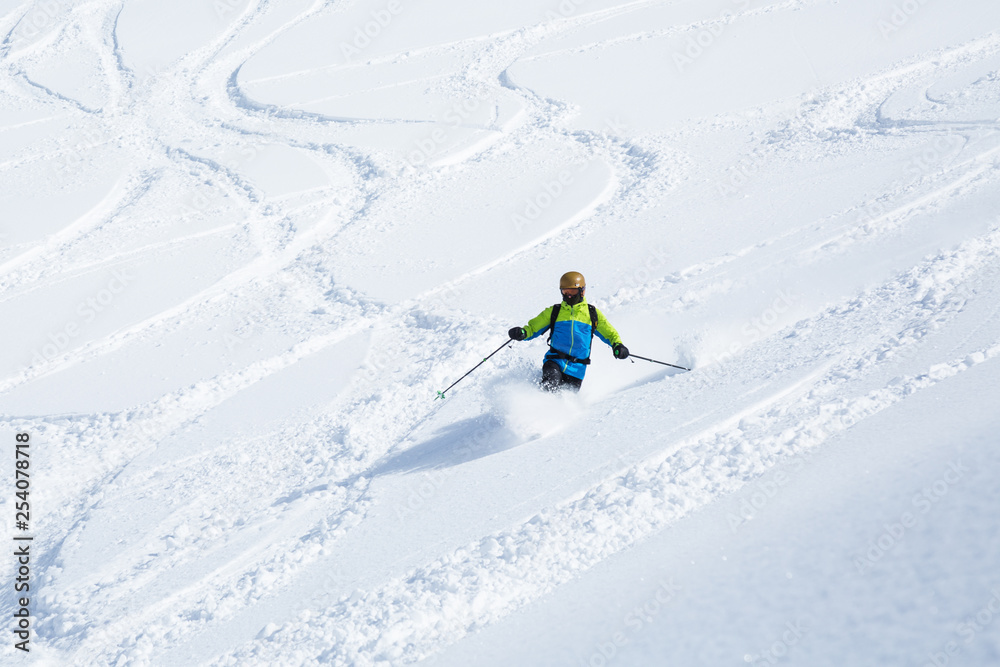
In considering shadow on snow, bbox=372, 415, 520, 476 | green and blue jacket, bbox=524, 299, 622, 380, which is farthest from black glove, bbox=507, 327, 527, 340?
shadow on snow, bbox=372, 415, 520, 476

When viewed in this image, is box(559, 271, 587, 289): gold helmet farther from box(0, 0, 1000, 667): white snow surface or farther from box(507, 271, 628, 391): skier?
box(0, 0, 1000, 667): white snow surface

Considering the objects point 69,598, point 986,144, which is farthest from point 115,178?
point 986,144

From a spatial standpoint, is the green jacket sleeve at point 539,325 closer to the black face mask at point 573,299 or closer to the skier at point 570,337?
→ the skier at point 570,337

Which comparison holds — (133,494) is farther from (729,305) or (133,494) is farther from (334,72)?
(334,72)

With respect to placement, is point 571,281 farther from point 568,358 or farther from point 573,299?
point 568,358

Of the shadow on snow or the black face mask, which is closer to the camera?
the shadow on snow

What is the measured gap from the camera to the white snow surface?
388cm

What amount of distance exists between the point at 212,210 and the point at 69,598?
964 cm

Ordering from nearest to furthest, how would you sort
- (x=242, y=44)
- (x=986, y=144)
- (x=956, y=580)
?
(x=956, y=580), (x=986, y=144), (x=242, y=44)

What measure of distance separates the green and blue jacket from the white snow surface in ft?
1.18

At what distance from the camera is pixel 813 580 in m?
3.44

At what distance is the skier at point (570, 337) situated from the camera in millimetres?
6578

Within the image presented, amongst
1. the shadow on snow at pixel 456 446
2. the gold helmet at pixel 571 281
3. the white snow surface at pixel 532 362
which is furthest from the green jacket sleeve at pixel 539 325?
the shadow on snow at pixel 456 446

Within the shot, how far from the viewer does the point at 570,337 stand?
6.59 meters
